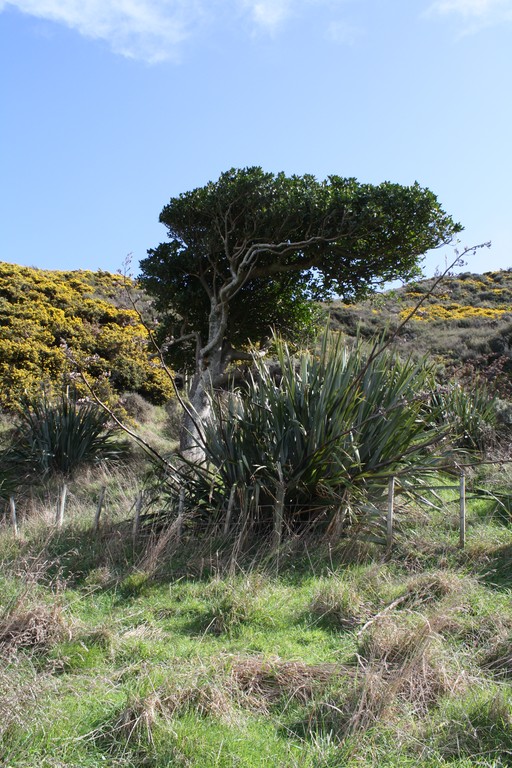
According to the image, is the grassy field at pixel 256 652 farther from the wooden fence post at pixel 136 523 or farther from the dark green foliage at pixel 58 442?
the dark green foliage at pixel 58 442

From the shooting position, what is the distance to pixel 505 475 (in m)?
8.37

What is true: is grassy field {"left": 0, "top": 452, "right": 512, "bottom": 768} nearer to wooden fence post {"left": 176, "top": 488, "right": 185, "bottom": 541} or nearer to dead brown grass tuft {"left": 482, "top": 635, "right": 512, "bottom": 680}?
dead brown grass tuft {"left": 482, "top": 635, "right": 512, "bottom": 680}

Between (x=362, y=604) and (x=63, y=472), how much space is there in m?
7.44

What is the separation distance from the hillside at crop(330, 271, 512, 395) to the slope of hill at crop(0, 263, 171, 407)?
5861 millimetres

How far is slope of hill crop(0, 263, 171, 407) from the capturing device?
1570 cm

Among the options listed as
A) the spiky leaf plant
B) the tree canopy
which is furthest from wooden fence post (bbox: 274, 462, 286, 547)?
the tree canopy

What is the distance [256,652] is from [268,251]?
1133cm

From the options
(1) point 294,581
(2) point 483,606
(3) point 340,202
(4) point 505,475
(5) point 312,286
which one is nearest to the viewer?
(2) point 483,606

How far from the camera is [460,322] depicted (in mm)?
27672

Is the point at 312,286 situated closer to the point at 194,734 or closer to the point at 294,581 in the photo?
the point at 294,581

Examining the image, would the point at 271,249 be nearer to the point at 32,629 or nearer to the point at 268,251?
the point at 268,251

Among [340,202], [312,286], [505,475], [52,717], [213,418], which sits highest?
[340,202]

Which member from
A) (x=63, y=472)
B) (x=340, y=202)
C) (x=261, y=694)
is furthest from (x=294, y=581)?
(x=340, y=202)

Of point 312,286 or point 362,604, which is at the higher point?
point 312,286
